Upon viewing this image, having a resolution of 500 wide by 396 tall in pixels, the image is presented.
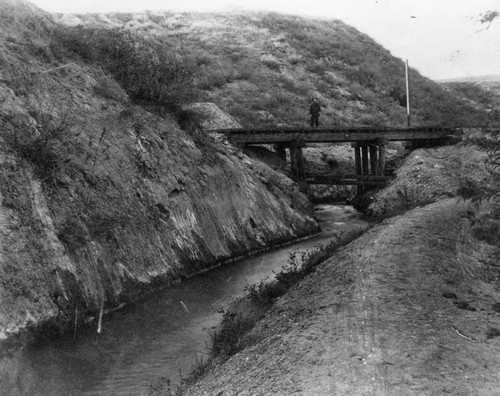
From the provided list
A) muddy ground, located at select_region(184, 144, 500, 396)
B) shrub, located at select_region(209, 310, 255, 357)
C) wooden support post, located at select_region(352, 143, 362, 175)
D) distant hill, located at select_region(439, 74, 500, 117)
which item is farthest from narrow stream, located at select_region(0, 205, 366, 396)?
distant hill, located at select_region(439, 74, 500, 117)

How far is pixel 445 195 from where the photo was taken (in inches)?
1051

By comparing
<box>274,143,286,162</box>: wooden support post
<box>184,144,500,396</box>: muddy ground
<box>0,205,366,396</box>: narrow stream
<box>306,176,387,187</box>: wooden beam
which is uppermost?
<box>274,143,286,162</box>: wooden support post

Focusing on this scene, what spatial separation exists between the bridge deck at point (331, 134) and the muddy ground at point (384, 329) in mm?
13539

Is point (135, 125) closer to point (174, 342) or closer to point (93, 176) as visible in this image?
point (93, 176)

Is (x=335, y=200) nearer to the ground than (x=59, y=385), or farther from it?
nearer to the ground

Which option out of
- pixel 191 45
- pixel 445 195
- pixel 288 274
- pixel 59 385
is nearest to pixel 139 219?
pixel 288 274

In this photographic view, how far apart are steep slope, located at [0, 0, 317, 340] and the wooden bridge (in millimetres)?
5240

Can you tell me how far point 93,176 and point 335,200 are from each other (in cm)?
2112

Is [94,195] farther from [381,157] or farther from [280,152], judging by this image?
[381,157]

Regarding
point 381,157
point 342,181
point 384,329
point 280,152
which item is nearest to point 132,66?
point 280,152

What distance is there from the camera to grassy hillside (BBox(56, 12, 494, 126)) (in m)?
46.5

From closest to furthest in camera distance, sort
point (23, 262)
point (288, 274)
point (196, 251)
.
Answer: point (23, 262), point (288, 274), point (196, 251)

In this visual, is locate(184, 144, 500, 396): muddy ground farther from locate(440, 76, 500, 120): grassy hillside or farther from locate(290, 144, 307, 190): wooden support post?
locate(440, 76, 500, 120): grassy hillside

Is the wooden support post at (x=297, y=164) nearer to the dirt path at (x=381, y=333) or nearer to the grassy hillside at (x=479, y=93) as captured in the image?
the dirt path at (x=381, y=333)
